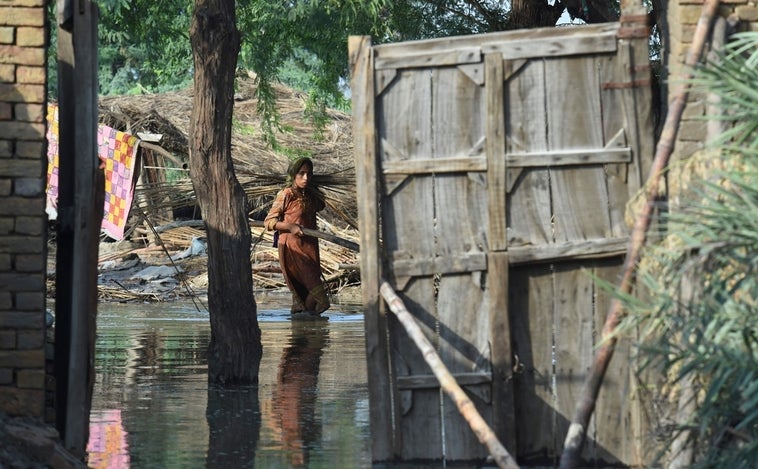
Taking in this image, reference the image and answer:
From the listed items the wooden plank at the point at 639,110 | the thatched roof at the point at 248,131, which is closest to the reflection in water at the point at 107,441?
the wooden plank at the point at 639,110

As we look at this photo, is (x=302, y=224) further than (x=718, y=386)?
Yes

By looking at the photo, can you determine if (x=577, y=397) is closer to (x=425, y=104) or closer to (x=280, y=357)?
(x=425, y=104)

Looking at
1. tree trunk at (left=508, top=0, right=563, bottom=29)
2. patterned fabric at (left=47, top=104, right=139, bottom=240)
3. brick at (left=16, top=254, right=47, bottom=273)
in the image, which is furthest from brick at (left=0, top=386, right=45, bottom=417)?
tree trunk at (left=508, top=0, right=563, bottom=29)

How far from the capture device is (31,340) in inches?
280

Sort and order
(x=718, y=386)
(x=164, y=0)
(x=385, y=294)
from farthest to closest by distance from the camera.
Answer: (x=164, y=0) < (x=385, y=294) < (x=718, y=386)

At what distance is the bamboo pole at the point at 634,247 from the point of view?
633 cm

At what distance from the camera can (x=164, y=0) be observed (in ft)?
57.7

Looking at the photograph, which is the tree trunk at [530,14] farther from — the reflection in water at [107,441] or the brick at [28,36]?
the brick at [28,36]

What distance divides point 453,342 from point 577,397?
27.0 inches

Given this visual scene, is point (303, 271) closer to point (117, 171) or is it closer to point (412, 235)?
point (117, 171)

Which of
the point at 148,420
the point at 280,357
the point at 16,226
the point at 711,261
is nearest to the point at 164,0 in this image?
the point at 280,357

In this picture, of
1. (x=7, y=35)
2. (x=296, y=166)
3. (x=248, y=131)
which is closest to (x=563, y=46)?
(x=7, y=35)

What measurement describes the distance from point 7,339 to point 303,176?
7975 millimetres

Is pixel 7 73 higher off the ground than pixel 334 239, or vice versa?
pixel 7 73
